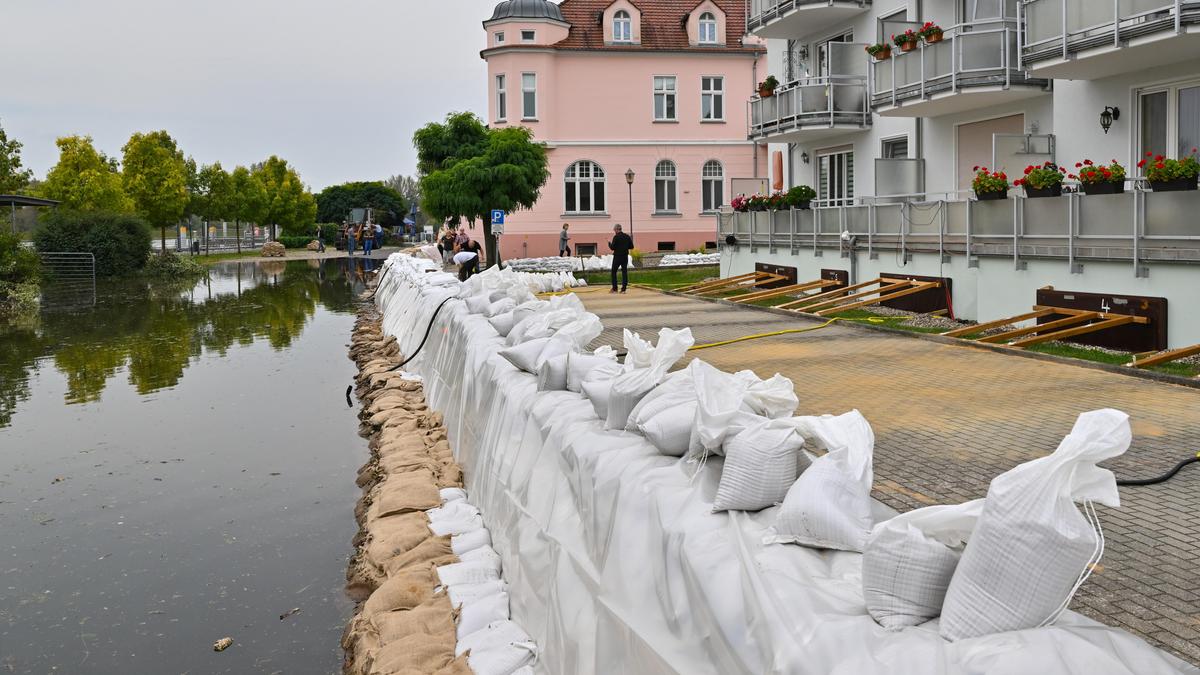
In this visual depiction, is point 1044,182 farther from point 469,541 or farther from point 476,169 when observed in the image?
point 476,169

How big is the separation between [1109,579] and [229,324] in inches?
931

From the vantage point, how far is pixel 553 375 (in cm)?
834

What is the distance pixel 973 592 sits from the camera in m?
3.31

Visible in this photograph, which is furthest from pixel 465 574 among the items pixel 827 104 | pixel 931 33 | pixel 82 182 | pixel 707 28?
pixel 82 182

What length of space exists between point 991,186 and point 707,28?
36583 millimetres

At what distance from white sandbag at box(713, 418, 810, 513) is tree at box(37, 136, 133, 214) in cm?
4975

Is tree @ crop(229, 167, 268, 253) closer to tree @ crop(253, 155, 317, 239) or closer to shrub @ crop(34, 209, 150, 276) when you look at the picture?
tree @ crop(253, 155, 317, 239)

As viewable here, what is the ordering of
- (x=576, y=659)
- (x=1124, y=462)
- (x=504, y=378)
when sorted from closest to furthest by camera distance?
(x=576, y=659) → (x=1124, y=462) → (x=504, y=378)

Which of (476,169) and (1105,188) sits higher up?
(476,169)

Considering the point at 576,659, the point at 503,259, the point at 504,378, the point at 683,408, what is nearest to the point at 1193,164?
the point at 504,378

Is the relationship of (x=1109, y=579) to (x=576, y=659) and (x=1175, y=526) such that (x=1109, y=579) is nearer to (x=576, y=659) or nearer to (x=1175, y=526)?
(x=1175, y=526)

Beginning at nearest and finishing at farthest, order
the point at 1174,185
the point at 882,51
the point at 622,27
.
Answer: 1. the point at 1174,185
2. the point at 882,51
3. the point at 622,27

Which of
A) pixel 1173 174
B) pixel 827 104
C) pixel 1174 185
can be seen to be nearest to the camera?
pixel 1173 174

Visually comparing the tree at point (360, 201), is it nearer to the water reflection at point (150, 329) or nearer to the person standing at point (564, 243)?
the person standing at point (564, 243)
